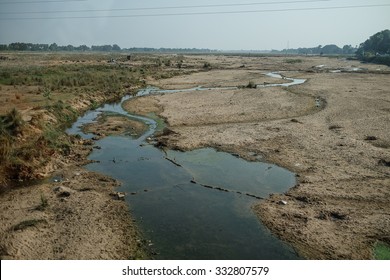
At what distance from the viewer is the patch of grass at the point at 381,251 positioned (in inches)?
453

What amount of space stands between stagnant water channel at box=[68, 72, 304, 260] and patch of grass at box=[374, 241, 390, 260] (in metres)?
2.91

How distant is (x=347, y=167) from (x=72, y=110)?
25728 mm

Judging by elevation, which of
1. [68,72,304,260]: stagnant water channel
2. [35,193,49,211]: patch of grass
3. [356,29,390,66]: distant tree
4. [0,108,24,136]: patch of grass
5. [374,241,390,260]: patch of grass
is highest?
[356,29,390,66]: distant tree

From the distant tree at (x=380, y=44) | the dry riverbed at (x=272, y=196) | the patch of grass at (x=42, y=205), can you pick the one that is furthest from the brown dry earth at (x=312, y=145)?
the distant tree at (x=380, y=44)

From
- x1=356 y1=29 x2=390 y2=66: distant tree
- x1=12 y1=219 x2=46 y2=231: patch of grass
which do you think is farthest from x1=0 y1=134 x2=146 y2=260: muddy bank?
x1=356 y1=29 x2=390 y2=66: distant tree

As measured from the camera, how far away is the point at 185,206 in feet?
49.7

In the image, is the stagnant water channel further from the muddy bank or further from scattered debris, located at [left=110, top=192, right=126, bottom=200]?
the muddy bank

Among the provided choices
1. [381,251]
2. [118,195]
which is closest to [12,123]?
[118,195]

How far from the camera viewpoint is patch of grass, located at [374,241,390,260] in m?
11.5

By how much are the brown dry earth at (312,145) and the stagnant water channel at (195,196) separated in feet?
3.02

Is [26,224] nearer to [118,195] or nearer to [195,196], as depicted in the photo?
[118,195]

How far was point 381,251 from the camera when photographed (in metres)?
11.8

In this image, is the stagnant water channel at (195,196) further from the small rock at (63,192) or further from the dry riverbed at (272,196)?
the small rock at (63,192)

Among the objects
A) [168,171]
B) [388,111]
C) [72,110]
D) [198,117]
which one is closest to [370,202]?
[168,171]
